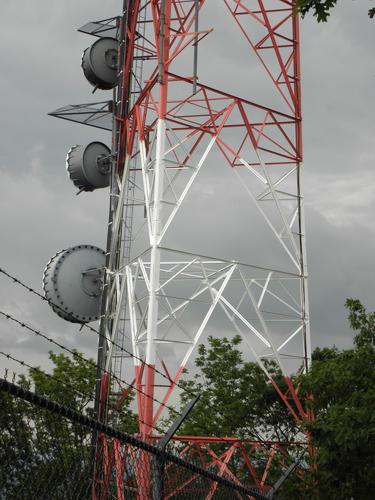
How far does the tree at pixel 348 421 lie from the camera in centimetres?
1672

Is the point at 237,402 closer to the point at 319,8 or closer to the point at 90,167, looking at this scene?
the point at 90,167

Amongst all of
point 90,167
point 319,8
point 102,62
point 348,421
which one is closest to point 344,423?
point 348,421

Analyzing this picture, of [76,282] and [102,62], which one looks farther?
[102,62]

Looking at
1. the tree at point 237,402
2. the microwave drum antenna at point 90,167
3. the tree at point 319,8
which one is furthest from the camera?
the tree at point 237,402

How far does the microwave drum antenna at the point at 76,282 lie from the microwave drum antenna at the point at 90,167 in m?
2.59

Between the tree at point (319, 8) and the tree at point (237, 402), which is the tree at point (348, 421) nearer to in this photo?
the tree at point (319, 8)

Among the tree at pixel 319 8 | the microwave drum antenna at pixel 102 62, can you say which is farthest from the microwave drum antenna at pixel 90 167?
the tree at pixel 319 8

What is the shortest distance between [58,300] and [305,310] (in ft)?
26.7

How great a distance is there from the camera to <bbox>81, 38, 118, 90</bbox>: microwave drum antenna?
30922 millimetres

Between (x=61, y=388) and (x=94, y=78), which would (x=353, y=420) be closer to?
(x=94, y=78)

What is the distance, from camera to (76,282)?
2839cm

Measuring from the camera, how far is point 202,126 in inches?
1020

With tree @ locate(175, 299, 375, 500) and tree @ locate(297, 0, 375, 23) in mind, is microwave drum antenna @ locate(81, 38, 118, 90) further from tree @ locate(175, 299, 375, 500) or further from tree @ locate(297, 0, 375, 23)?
tree @ locate(297, 0, 375, 23)

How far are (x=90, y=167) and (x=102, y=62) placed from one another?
404cm
